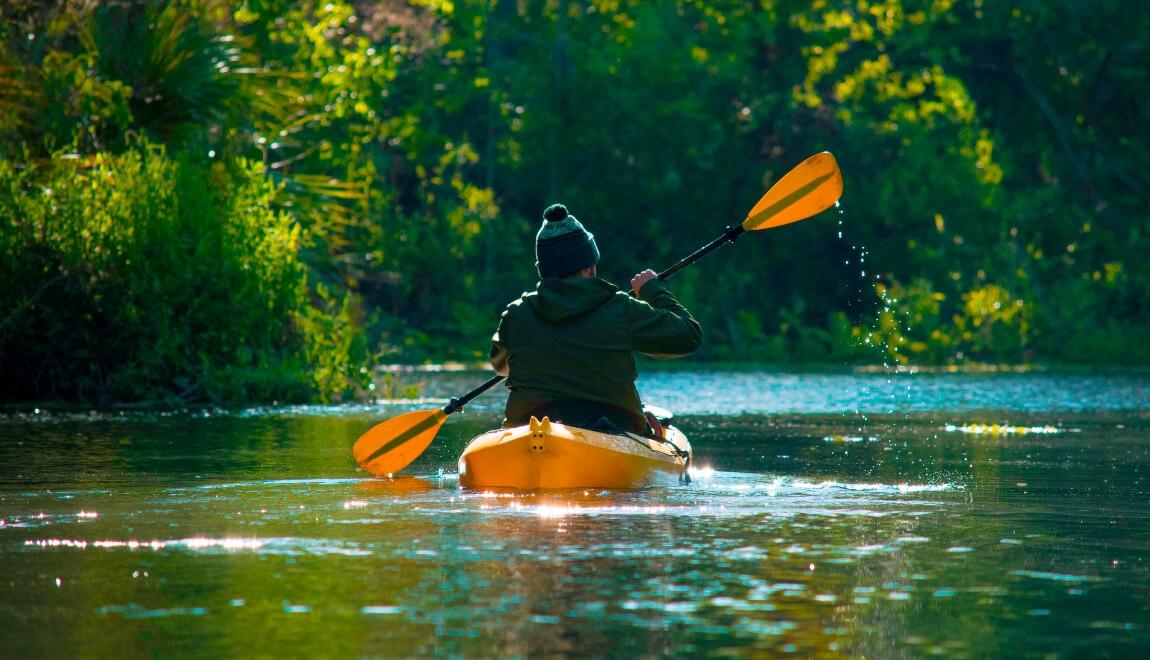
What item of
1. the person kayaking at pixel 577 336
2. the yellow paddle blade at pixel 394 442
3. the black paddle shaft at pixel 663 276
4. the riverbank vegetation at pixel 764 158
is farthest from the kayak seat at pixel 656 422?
the riverbank vegetation at pixel 764 158

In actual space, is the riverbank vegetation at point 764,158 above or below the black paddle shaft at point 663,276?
above

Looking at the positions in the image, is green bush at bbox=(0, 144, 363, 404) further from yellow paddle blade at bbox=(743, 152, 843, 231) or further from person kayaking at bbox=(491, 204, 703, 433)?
person kayaking at bbox=(491, 204, 703, 433)

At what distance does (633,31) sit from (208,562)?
3356cm

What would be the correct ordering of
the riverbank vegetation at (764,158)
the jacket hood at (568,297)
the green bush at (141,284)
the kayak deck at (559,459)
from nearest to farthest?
the kayak deck at (559,459), the jacket hood at (568,297), the green bush at (141,284), the riverbank vegetation at (764,158)

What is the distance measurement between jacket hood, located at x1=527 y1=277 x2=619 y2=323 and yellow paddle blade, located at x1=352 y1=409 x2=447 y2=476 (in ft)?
6.11

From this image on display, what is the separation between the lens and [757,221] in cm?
1366

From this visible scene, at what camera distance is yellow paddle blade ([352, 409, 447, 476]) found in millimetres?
12195

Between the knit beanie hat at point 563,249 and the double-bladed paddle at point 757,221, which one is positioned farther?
the double-bladed paddle at point 757,221

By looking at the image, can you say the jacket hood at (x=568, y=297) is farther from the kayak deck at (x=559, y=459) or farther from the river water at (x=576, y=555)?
the river water at (x=576, y=555)

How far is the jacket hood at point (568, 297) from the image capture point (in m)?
10.6

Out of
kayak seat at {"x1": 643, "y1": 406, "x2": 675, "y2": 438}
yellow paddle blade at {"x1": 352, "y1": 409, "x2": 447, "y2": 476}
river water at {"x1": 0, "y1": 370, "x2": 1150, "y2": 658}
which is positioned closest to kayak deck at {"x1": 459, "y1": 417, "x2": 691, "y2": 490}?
river water at {"x1": 0, "y1": 370, "x2": 1150, "y2": 658}

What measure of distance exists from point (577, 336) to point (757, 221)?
3293mm

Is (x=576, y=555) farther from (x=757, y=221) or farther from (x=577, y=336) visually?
(x=757, y=221)

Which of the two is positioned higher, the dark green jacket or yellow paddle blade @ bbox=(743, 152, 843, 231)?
yellow paddle blade @ bbox=(743, 152, 843, 231)
